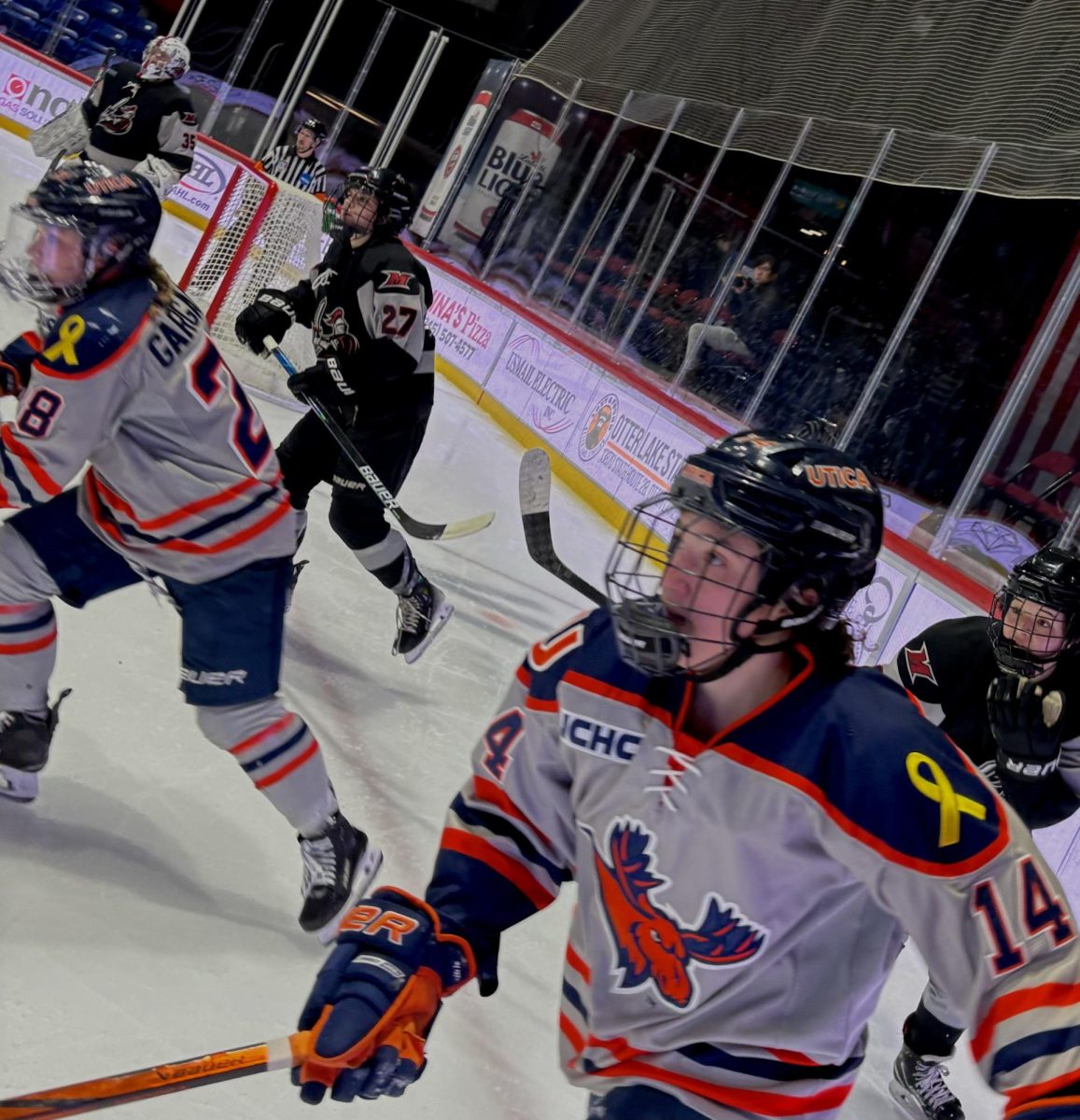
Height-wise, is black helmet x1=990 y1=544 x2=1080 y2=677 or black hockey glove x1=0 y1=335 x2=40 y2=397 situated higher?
black helmet x1=990 y1=544 x2=1080 y2=677

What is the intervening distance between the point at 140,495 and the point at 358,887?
2.67 feet

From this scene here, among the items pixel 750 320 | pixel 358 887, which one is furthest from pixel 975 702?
pixel 750 320

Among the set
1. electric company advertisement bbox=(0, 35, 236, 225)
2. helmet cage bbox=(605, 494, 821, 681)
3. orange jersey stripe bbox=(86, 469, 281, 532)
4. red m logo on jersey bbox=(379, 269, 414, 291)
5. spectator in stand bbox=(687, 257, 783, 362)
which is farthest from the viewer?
electric company advertisement bbox=(0, 35, 236, 225)

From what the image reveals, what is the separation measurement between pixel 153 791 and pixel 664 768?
1650 mm

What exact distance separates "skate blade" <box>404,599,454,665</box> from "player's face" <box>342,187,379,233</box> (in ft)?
3.43

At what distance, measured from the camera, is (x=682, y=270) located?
764 cm

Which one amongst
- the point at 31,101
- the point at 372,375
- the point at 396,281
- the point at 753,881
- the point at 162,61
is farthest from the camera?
the point at 31,101

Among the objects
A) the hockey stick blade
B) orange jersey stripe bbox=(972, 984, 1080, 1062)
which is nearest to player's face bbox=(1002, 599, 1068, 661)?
the hockey stick blade

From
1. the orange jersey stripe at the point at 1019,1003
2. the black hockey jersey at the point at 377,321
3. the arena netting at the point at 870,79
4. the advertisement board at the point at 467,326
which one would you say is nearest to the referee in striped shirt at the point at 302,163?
the advertisement board at the point at 467,326

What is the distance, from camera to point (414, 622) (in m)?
3.85


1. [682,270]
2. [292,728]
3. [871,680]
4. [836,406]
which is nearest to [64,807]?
[292,728]

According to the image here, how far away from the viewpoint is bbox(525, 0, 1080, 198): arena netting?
520 centimetres

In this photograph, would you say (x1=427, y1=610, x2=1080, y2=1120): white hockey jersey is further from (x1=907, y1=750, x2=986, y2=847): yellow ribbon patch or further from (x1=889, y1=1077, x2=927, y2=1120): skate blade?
(x1=889, y1=1077, x2=927, y2=1120): skate blade

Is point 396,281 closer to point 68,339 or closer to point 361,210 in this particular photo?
point 361,210
